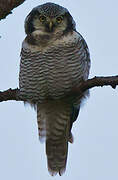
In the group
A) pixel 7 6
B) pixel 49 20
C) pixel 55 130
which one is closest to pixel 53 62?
pixel 49 20

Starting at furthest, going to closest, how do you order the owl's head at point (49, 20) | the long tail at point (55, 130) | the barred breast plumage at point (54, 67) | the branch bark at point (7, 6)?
the long tail at point (55, 130) → the owl's head at point (49, 20) → the barred breast plumage at point (54, 67) → the branch bark at point (7, 6)

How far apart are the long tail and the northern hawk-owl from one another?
1 cm

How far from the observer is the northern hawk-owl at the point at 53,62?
4305 mm

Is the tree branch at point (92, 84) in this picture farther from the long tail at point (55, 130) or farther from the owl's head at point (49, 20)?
the long tail at point (55, 130)

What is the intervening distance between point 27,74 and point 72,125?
0.93 m

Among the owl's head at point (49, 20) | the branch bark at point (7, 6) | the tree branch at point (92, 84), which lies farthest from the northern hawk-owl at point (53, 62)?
the branch bark at point (7, 6)

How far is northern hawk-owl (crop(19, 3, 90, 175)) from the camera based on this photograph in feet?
14.1

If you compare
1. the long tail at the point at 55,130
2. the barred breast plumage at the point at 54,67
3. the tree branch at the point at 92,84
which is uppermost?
the barred breast plumage at the point at 54,67

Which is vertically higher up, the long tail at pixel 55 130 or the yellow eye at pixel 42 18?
the yellow eye at pixel 42 18

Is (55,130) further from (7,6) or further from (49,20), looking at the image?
(7,6)

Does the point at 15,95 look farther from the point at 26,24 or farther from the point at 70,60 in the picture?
the point at 26,24

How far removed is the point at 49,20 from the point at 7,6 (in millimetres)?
1488

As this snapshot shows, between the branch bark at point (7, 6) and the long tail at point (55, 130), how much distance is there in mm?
Answer: 1788

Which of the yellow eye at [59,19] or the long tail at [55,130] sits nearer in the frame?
the yellow eye at [59,19]
